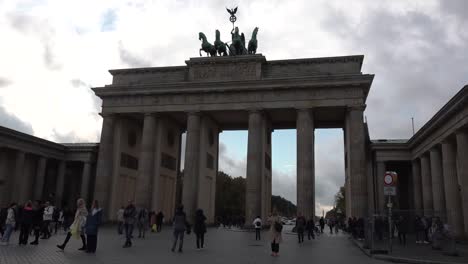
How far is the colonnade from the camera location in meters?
27.2

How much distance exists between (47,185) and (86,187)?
909 cm

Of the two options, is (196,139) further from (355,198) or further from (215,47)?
(355,198)

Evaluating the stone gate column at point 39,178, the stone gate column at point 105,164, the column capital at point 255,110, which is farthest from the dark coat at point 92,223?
the stone gate column at point 39,178

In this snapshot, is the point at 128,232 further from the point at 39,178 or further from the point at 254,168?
the point at 39,178

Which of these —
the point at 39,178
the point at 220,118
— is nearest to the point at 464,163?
the point at 220,118

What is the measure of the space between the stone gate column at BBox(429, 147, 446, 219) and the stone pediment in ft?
34.3

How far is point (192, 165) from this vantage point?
41469 mm

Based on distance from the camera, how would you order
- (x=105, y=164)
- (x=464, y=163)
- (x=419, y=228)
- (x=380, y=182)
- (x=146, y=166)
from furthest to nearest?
(x=380, y=182), (x=105, y=164), (x=146, y=166), (x=464, y=163), (x=419, y=228)

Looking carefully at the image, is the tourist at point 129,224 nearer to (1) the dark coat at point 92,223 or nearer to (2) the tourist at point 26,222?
(1) the dark coat at point 92,223

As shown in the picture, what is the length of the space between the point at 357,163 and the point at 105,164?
2562cm

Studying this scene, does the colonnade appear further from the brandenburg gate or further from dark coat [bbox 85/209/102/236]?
dark coat [bbox 85/209/102/236]

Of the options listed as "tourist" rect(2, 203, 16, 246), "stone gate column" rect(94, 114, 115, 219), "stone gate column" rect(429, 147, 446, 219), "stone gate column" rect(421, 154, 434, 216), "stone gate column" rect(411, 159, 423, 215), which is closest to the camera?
"tourist" rect(2, 203, 16, 246)

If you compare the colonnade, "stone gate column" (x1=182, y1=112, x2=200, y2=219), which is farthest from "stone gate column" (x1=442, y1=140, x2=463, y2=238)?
"stone gate column" (x1=182, y1=112, x2=200, y2=219)

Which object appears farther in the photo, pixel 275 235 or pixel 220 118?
pixel 220 118
